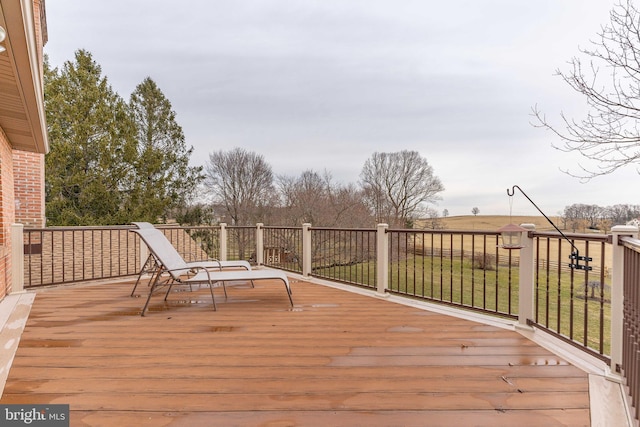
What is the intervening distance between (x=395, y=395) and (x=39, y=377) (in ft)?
7.44

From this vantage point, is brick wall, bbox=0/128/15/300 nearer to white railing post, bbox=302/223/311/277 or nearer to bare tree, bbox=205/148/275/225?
white railing post, bbox=302/223/311/277

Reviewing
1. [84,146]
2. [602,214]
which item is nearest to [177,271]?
[602,214]

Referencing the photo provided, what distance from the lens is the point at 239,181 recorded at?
72.0 ft

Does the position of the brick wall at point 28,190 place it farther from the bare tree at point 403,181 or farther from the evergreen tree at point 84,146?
the bare tree at point 403,181

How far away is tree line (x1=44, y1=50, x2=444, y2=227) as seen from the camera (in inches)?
594

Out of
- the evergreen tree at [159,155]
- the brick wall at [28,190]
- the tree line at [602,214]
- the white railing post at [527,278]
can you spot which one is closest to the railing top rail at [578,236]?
the white railing post at [527,278]

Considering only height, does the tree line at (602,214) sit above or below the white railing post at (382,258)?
above

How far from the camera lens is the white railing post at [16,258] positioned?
4934mm

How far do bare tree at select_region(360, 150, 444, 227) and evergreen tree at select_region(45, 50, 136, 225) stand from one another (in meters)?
12.8

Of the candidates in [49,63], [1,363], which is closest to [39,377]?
[1,363]

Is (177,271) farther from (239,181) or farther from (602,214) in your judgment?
(239,181)

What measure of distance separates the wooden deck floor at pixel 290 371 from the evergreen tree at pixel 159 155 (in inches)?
589

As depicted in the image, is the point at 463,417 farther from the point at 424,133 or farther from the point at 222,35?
the point at 424,133

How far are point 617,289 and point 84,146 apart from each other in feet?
59.2
